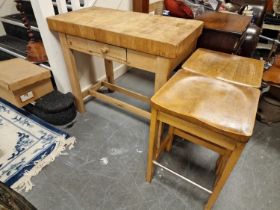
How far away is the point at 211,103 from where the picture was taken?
30.7 inches

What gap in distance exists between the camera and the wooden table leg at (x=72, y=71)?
4.30 feet

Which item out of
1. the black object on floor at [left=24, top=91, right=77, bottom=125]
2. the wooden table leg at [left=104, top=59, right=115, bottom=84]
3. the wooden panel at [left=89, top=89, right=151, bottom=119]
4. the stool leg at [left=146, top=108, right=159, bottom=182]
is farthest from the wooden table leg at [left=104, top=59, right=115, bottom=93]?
the stool leg at [left=146, top=108, right=159, bottom=182]

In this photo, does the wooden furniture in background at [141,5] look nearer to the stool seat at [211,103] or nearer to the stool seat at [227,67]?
→ the stool seat at [227,67]

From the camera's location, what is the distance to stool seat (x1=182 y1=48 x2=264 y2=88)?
922mm

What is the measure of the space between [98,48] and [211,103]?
0.74 metres

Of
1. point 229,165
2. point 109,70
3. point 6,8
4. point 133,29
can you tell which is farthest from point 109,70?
point 6,8

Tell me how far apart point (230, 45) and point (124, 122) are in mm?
936

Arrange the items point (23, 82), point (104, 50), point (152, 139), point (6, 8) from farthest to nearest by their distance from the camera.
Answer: point (6, 8)
point (23, 82)
point (104, 50)
point (152, 139)

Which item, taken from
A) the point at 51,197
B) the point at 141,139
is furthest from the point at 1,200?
the point at 141,139

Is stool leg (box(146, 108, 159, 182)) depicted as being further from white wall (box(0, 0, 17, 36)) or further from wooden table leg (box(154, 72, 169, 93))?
white wall (box(0, 0, 17, 36))

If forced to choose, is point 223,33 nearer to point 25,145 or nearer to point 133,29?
point 133,29

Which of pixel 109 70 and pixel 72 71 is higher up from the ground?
pixel 72 71

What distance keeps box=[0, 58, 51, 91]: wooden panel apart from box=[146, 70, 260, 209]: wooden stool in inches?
39.0

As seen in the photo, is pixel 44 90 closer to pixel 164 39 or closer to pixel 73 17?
pixel 73 17
